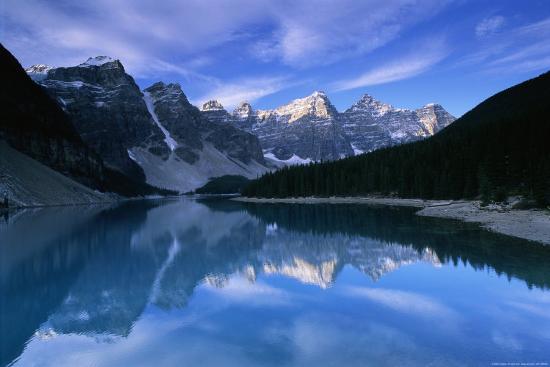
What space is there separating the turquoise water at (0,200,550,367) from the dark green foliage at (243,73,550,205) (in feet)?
101

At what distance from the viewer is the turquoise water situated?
12070mm

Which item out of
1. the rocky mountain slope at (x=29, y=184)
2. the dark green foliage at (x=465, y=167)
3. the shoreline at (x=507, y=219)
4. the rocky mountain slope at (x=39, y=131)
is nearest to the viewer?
the shoreline at (x=507, y=219)

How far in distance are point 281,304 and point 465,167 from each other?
68.5 metres

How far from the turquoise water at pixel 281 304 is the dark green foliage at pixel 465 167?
30.7m

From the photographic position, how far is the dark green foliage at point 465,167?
203 ft

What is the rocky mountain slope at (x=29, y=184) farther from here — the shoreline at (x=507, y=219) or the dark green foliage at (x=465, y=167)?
the shoreline at (x=507, y=219)

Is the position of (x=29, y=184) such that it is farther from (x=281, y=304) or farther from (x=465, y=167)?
(x=281, y=304)

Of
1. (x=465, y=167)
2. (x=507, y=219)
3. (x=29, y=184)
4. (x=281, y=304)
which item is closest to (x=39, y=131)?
(x=29, y=184)

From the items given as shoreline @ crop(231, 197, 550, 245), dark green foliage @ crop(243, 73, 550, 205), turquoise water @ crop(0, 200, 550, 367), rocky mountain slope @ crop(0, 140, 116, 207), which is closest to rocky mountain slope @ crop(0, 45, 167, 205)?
rocky mountain slope @ crop(0, 140, 116, 207)

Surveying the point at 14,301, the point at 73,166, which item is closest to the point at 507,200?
the point at 14,301

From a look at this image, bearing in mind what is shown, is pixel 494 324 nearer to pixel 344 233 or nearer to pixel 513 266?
pixel 513 266

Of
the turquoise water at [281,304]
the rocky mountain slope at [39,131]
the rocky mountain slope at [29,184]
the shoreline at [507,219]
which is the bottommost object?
the turquoise water at [281,304]

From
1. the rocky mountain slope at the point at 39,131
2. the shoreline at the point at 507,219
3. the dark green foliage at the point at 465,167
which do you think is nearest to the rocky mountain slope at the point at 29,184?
the rocky mountain slope at the point at 39,131

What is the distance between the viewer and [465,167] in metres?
75.9
